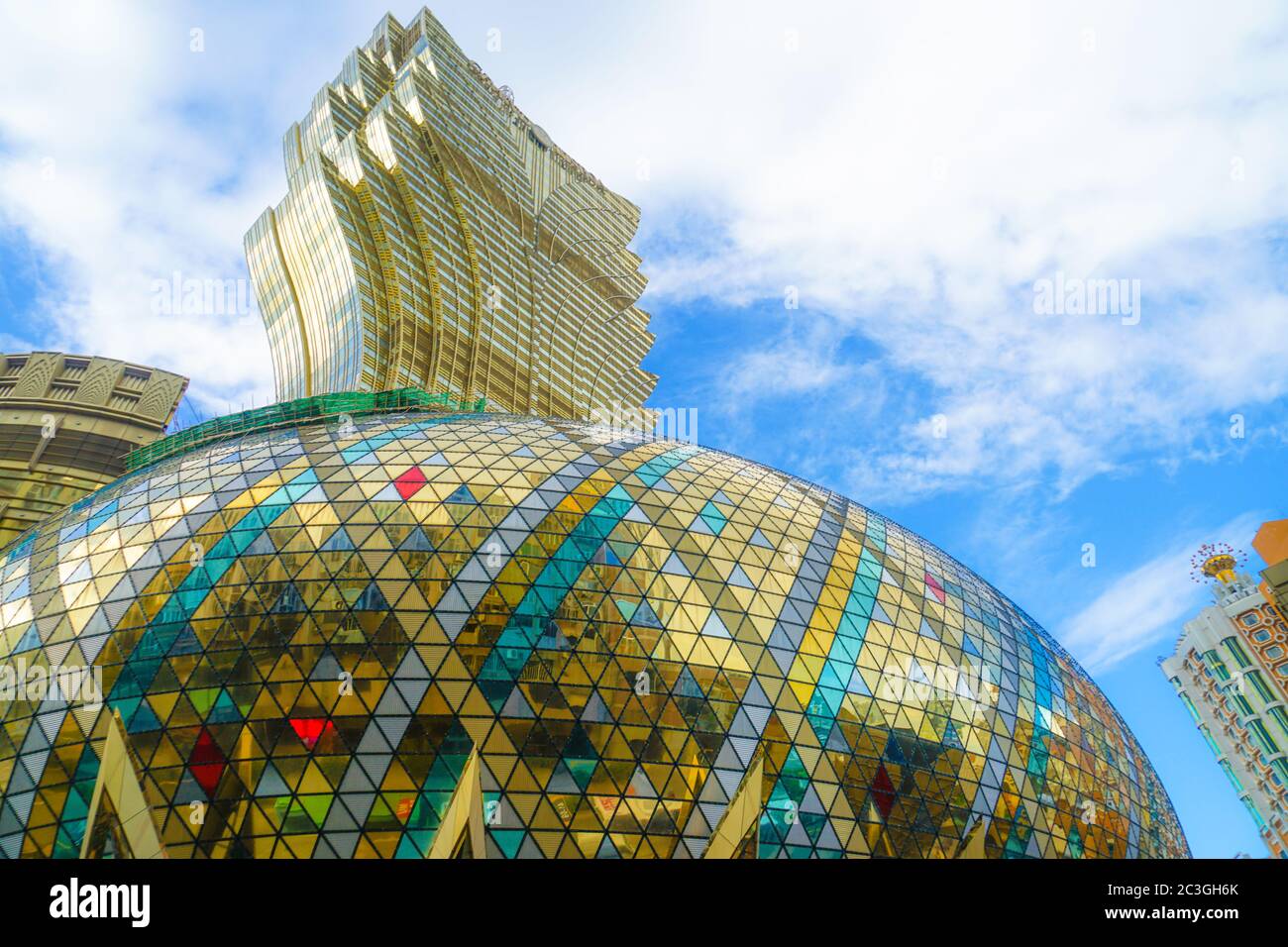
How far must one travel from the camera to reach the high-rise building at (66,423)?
53.5 m

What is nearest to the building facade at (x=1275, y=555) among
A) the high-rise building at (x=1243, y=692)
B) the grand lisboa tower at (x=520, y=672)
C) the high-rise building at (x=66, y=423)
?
the grand lisboa tower at (x=520, y=672)

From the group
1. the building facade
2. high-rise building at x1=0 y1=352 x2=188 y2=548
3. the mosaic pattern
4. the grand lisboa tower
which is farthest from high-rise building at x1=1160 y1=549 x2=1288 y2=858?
high-rise building at x1=0 y1=352 x2=188 y2=548

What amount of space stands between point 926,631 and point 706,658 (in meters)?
8.56

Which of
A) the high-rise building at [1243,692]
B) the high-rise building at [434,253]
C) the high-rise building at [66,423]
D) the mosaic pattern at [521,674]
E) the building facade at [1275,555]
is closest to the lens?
the mosaic pattern at [521,674]

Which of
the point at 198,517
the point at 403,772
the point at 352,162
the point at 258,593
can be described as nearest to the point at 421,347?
the point at 352,162

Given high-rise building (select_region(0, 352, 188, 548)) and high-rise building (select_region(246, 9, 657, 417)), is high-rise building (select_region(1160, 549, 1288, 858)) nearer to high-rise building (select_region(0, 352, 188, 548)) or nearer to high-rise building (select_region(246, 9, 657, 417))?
high-rise building (select_region(246, 9, 657, 417))

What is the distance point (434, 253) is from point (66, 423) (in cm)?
2994

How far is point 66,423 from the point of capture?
5684cm

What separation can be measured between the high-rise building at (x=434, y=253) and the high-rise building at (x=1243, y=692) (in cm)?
6400

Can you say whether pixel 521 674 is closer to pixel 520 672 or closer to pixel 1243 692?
pixel 520 672

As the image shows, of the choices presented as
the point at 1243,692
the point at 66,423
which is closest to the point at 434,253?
the point at 66,423

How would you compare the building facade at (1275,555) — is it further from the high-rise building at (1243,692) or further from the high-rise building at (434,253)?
the high-rise building at (434,253)

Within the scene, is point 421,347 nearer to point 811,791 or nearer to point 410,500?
point 410,500

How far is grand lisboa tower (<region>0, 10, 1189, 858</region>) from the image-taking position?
18.6 meters
